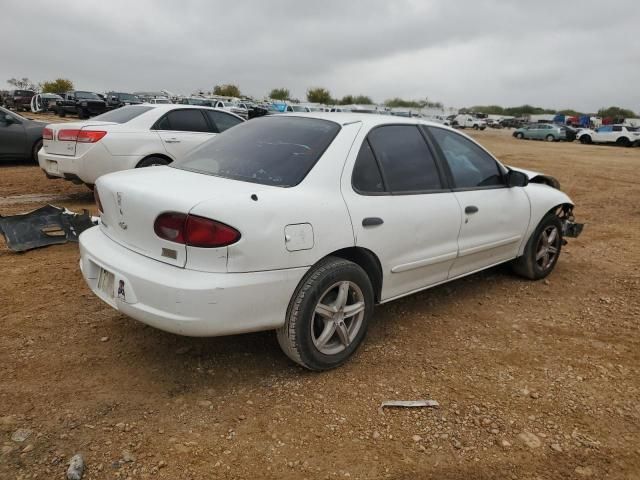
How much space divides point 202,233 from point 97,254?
84cm

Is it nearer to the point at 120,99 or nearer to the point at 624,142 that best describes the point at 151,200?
the point at 120,99

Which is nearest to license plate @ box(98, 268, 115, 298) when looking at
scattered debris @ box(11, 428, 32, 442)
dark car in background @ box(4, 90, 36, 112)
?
scattered debris @ box(11, 428, 32, 442)

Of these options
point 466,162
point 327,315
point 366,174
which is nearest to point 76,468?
point 327,315

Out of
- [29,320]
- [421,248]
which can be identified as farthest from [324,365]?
[29,320]

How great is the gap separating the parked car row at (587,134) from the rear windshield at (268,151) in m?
34.2

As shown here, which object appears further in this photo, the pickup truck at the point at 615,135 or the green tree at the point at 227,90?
the green tree at the point at 227,90

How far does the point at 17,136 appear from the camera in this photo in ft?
32.5

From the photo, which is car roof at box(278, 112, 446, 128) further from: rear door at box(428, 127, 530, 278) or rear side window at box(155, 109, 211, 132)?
rear side window at box(155, 109, 211, 132)

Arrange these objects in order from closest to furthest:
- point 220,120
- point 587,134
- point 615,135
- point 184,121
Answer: point 184,121
point 220,120
point 615,135
point 587,134

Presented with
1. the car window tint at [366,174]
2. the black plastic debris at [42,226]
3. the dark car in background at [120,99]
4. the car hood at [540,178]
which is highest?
the dark car in background at [120,99]

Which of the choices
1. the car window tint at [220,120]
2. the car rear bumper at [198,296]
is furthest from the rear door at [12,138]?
the car rear bumper at [198,296]

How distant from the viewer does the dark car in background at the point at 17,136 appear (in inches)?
384

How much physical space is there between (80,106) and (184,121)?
85.2 feet

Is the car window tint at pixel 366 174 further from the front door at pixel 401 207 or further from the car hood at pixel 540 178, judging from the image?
the car hood at pixel 540 178
